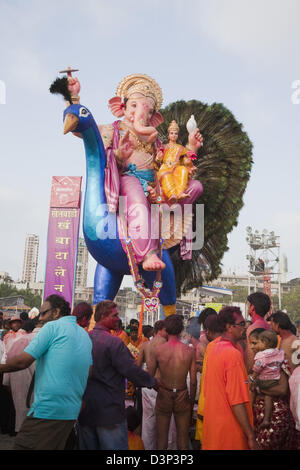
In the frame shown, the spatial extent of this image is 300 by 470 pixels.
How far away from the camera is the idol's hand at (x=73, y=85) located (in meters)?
5.88

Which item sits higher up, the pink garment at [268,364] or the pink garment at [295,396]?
the pink garment at [268,364]

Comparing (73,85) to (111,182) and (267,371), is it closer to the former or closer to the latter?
(111,182)

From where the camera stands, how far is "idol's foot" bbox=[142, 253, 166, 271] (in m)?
5.61

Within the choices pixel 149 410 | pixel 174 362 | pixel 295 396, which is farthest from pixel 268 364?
pixel 149 410

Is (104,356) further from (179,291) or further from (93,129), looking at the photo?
(179,291)

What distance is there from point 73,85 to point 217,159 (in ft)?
9.29

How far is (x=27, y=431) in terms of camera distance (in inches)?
102

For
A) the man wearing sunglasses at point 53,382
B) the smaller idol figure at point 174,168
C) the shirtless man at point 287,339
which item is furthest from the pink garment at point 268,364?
the smaller idol figure at point 174,168

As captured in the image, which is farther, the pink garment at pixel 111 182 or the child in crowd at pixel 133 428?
the pink garment at pixel 111 182

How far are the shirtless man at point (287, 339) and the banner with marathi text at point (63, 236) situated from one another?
31.8ft

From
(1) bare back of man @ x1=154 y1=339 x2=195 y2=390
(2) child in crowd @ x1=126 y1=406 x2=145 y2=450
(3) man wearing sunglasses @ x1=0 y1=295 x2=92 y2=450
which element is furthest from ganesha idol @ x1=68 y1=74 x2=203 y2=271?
(3) man wearing sunglasses @ x1=0 y1=295 x2=92 y2=450

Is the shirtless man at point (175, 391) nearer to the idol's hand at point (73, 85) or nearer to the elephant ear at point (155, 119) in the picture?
the idol's hand at point (73, 85)

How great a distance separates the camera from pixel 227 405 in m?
2.78
